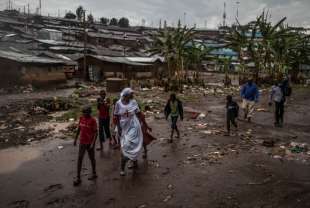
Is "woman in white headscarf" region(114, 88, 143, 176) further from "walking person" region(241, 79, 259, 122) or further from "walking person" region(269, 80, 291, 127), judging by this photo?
"walking person" region(241, 79, 259, 122)

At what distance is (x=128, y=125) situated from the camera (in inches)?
252

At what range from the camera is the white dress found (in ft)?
20.9

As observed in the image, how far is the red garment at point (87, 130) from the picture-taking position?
617 cm

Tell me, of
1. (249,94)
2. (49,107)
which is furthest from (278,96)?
(49,107)

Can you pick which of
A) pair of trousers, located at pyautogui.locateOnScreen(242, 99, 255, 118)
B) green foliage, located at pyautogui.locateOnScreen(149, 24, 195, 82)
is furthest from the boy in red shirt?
green foliage, located at pyautogui.locateOnScreen(149, 24, 195, 82)

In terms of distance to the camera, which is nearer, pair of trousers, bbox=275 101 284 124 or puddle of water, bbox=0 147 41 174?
puddle of water, bbox=0 147 41 174

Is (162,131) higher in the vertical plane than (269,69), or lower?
lower

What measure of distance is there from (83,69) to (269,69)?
51.0ft

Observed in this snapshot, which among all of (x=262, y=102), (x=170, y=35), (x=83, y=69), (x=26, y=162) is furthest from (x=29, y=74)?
(x=26, y=162)

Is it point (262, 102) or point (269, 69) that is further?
point (269, 69)

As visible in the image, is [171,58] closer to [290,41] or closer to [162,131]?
[290,41]

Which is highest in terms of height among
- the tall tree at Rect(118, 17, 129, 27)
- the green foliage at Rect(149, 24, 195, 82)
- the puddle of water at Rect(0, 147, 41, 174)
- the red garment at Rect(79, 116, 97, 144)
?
the tall tree at Rect(118, 17, 129, 27)

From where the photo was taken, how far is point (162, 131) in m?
10.8

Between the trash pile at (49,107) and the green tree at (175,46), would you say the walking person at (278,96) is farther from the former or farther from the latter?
the green tree at (175,46)
